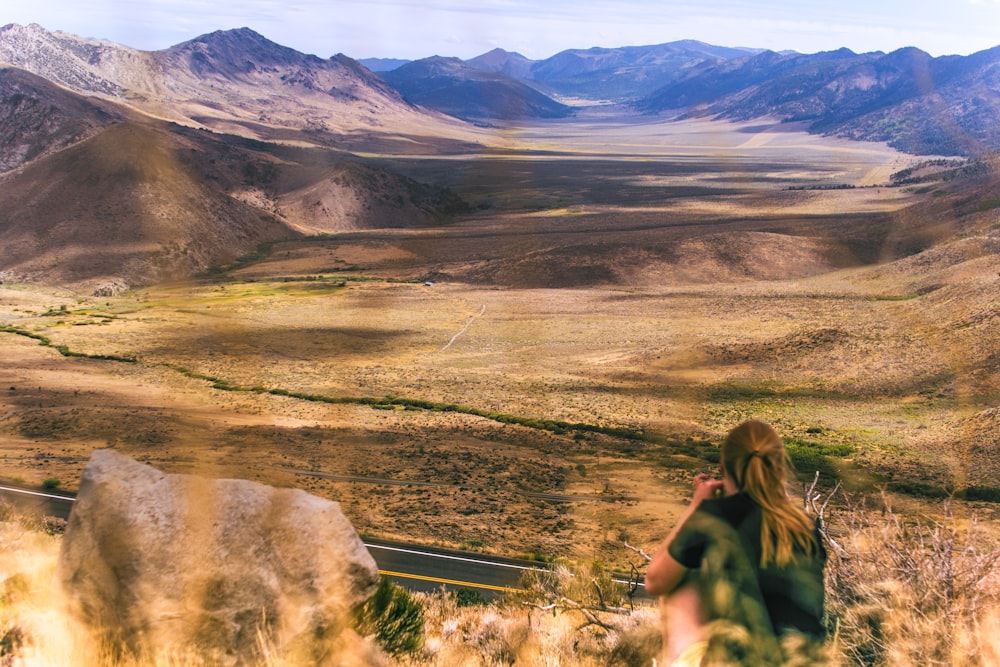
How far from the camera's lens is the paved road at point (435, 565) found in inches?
630

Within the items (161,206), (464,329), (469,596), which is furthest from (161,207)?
(469,596)

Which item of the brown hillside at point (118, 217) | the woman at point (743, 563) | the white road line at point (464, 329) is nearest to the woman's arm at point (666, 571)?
the woman at point (743, 563)

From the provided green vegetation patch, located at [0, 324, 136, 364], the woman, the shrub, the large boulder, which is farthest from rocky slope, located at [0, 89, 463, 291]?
the woman

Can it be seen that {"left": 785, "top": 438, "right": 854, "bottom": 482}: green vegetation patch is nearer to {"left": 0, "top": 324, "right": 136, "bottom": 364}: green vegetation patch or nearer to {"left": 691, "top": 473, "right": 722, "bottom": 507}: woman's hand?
{"left": 691, "top": 473, "right": 722, "bottom": 507}: woman's hand

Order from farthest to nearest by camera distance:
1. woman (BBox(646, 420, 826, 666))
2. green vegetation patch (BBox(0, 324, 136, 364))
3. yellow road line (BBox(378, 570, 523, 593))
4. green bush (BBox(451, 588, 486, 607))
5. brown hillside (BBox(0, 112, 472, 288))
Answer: brown hillside (BBox(0, 112, 472, 288))
green vegetation patch (BBox(0, 324, 136, 364))
yellow road line (BBox(378, 570, 523, 593))
green bush (BBox(451, 588, 486, 607))
woman (BBox(646, 420, 826, 666))

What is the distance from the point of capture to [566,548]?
17.6 m

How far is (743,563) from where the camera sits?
3854 millimetres

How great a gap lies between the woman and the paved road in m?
11.5

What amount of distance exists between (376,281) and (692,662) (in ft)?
200

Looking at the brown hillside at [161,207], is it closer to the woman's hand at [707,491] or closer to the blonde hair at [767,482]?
the woman's hand at [707,491]

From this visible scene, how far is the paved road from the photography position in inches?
630

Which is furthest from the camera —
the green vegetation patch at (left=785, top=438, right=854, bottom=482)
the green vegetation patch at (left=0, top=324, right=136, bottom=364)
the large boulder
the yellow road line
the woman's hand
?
the green vegetation patch at (left=0, top=324, right=136, bottom=364)

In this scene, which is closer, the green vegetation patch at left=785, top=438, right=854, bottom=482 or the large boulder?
the large boulder

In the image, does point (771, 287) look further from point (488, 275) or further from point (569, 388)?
point (569, 388)
